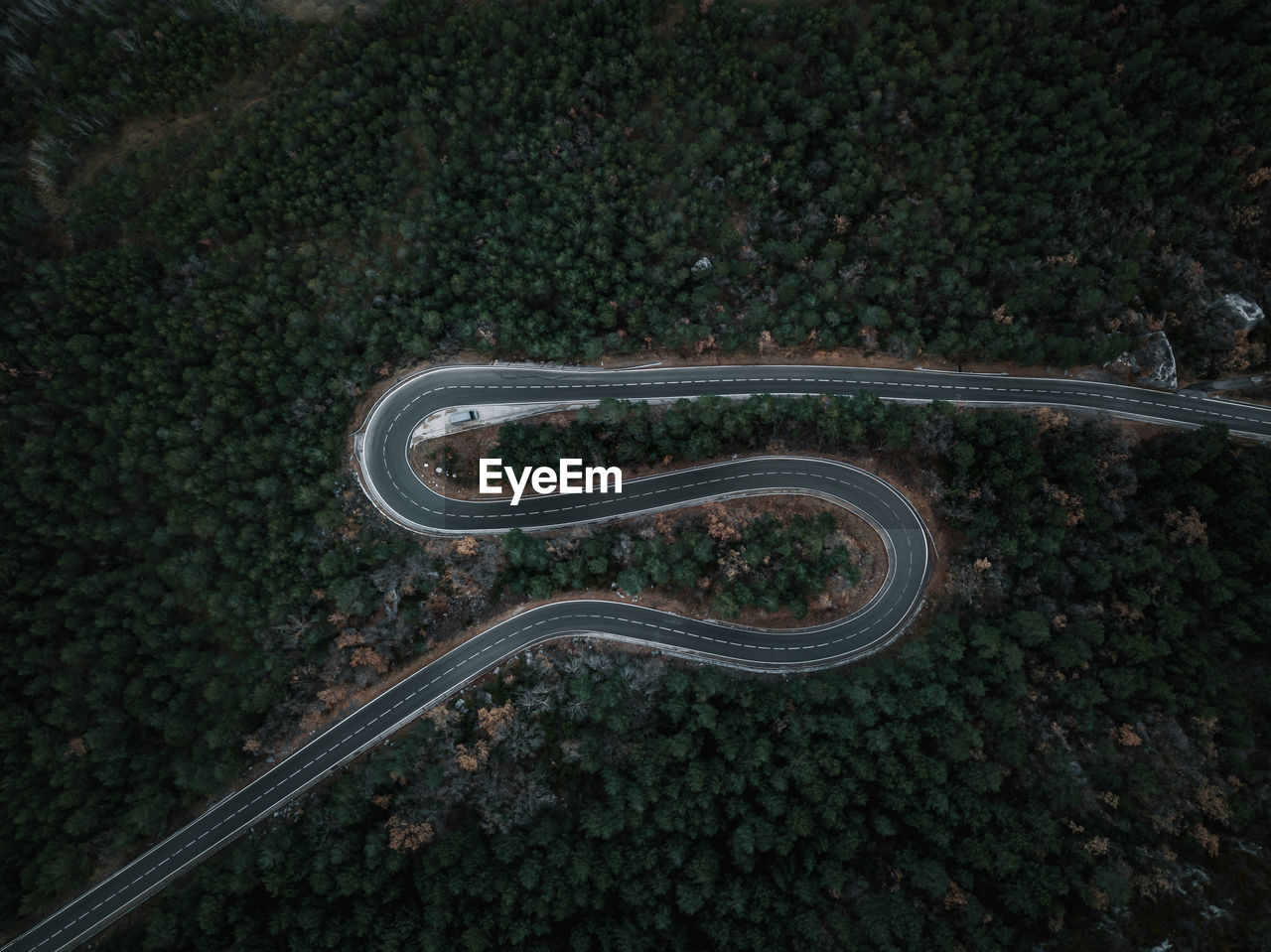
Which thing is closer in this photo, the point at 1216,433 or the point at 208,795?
the point at 208,795

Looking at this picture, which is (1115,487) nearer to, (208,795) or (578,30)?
(578,30)

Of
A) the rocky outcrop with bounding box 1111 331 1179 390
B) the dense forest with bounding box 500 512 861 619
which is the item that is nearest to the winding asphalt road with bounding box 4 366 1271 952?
the rocky outcrop with bounding box 1111 331 1179 390

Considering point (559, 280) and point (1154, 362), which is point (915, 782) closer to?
point (1154, 362)

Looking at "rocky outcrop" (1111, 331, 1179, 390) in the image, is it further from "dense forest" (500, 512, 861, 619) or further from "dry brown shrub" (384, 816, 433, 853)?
"dry brown shrub" (384, 816, 433, 853)

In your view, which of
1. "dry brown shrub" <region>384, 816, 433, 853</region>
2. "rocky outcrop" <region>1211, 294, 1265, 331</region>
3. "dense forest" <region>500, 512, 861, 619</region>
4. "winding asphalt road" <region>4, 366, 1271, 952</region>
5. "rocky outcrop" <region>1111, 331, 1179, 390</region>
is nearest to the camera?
"dry brown shrub" <region>384, 816, 433, 853</region>

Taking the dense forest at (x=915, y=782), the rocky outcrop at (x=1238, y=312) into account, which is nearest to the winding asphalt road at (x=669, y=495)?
the dense forest at (x=915, y=782)

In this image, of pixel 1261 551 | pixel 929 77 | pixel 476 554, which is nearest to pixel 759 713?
pixel 476 554
